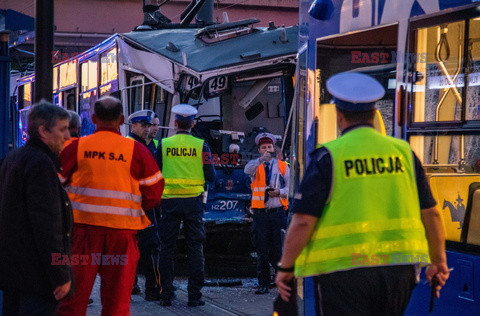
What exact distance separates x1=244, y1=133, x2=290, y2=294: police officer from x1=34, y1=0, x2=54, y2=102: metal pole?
2.28 m

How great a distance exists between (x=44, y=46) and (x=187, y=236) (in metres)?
2.29

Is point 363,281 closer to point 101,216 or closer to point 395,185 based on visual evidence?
point 395,185

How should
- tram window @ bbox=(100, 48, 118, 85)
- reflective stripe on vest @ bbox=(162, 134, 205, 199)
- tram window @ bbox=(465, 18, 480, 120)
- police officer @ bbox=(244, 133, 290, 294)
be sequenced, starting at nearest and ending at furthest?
tram window @ bbox=(465, 18, 480, 120)
reflective stripe on vest @ bbox=(162, 134, 205, 199)
police officer @ bbox=(244, 133, 290, 294)
tram window @ bbox=(100, 48, 118, 85)

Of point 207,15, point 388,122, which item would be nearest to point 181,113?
point 388,122

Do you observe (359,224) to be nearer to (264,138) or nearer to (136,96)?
(264,138)

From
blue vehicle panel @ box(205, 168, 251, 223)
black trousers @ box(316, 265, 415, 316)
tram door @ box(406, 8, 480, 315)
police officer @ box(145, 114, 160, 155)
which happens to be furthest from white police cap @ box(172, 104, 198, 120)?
black trousers @ box(316, 265, 415, 316)

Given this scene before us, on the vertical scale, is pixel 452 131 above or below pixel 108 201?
above

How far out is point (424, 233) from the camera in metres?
3.76

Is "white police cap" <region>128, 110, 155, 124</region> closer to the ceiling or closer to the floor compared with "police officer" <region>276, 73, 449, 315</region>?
closer to the ceiling

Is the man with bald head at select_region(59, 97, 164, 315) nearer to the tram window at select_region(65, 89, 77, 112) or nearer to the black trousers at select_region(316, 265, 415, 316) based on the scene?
the black trousers at select_region(316, 265, 415, 316)

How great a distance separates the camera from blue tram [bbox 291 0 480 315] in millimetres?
4543

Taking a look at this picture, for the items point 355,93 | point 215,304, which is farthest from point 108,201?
point 215,304

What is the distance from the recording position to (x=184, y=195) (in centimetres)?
815

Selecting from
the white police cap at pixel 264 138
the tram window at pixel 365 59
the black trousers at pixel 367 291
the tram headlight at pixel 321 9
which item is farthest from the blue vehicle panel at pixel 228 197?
the black trousers at pixel 367 291
